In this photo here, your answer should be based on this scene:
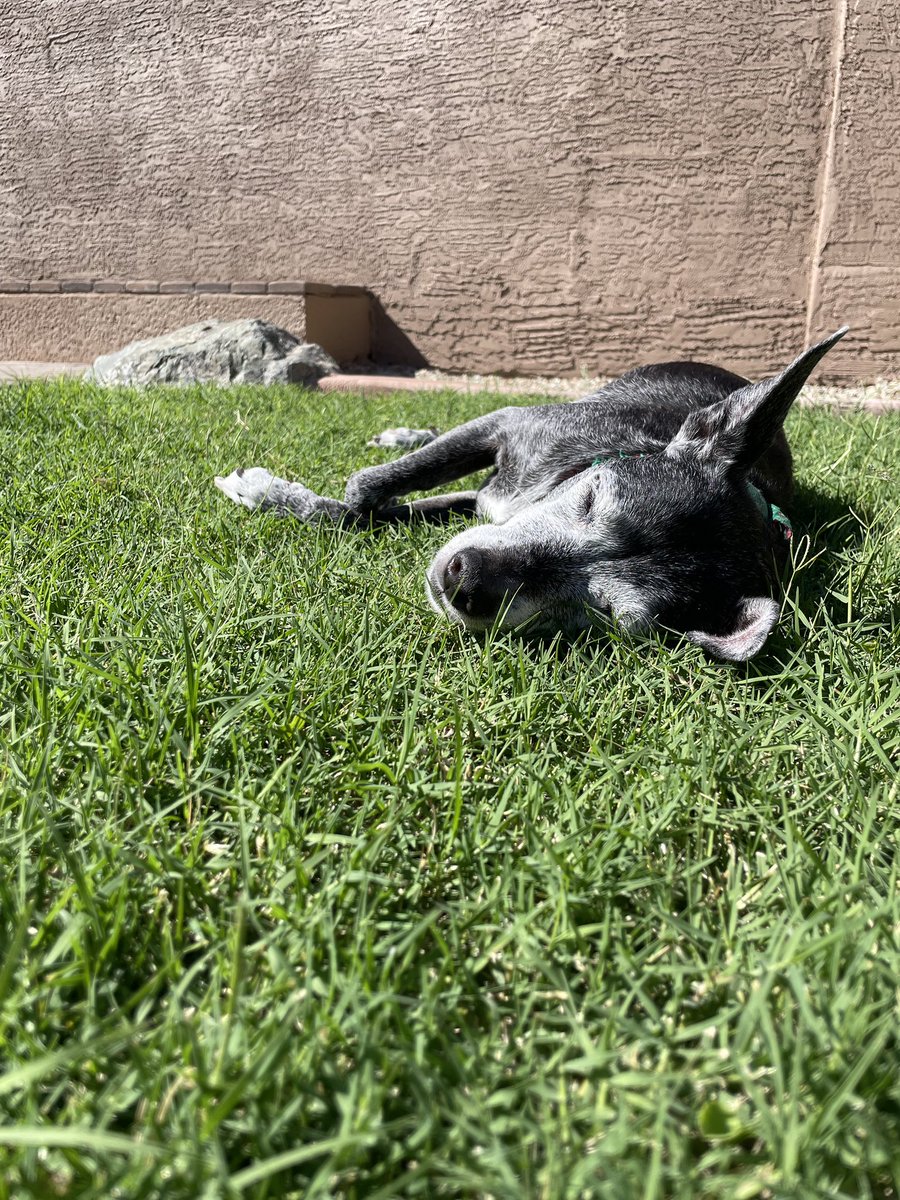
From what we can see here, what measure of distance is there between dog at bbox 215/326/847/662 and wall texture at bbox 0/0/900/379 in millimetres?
4313

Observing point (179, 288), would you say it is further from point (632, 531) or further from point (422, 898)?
point (422, 898)

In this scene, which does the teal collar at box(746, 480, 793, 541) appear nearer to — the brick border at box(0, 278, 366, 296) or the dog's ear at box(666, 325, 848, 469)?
the dog's ear at box(666, 325, 848, 469)

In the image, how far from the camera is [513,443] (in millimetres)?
3051

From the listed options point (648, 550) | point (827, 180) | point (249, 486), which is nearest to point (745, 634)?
point (648, 550)

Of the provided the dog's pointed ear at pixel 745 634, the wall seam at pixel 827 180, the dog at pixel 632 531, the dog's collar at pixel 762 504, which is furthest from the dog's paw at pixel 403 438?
the wall seam at pixel 827 180

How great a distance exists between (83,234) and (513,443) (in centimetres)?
691

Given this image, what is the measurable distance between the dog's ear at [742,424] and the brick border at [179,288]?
520 centimetres

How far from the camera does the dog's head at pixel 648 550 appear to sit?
2.24m

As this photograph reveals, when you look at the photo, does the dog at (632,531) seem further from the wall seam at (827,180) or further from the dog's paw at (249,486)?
the wall seam at (827,180)

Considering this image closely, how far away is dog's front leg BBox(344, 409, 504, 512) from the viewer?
3000mm

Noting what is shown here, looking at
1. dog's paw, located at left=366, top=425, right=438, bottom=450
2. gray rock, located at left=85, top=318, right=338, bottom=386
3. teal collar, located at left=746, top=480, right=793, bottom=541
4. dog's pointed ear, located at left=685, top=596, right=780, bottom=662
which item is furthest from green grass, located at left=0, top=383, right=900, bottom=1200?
gray rock, located at left=85, top=318, right=338, bottom=386

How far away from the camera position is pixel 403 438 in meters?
4.33

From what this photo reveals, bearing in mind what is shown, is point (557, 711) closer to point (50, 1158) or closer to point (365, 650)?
point (365, 650)

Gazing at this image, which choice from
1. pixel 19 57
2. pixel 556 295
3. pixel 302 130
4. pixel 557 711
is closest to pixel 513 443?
pixel 557 711
